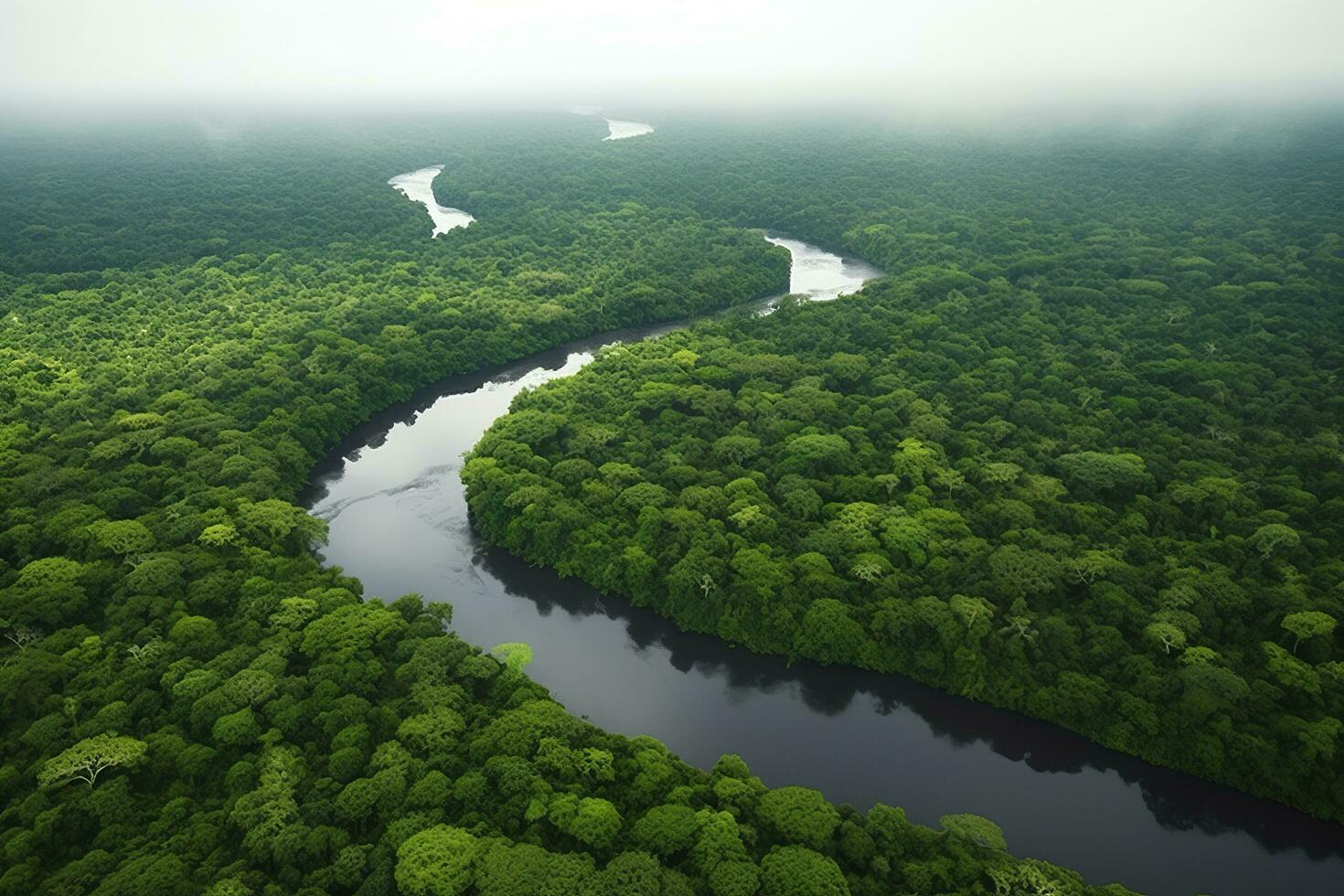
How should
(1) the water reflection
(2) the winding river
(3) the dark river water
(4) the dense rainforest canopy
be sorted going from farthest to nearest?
1. (2) the winding river
2. (1) the water reflection
3. (3) the dark river water
4. (4) the dense rainforest canopy

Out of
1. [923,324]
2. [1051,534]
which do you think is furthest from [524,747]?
[923,324]

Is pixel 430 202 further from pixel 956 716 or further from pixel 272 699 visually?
pixel 956 716

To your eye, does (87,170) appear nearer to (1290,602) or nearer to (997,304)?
(997,304)

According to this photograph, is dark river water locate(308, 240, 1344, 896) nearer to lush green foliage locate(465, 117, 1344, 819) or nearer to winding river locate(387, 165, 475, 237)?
lush green foliage locate(465, 117, 1344, 819)

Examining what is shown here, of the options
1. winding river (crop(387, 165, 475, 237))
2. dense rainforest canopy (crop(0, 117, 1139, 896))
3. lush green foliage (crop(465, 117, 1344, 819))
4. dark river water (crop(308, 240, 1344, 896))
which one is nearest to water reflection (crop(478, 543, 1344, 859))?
dark river water (crop(308, 240, 1344, 896))

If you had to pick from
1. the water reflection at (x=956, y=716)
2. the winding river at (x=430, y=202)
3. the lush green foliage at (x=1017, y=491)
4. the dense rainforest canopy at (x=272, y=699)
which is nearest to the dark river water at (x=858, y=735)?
the water reflection at (x=956, y=716)
